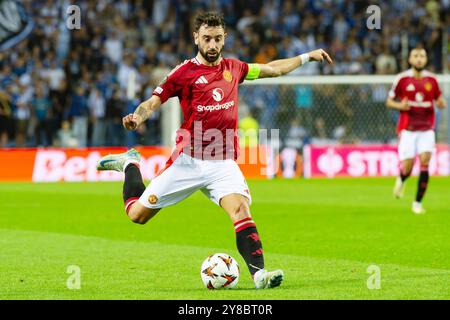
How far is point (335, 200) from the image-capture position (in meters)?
19.2

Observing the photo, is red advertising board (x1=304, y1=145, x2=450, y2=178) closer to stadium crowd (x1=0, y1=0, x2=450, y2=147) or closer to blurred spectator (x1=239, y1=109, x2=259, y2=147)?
stadium crowd (x1=0, y1=0, x2=450, y2=147)

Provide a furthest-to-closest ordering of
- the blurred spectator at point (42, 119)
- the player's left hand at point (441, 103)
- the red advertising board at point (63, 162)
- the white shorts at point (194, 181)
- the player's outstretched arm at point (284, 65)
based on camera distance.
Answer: the blurred spectator at point (42, 119)
the red advertising board at point (63, 162)
the player's left hand at point (441, 103)
the player's outstretched arm at point (284, 65)
the white shorts at point (194, 181)

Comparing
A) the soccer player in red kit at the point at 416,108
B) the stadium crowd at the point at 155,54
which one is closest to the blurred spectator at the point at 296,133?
the stadium crowd at the point at 155,54

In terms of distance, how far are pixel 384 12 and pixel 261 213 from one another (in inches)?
623

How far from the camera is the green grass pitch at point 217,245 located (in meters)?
8.59

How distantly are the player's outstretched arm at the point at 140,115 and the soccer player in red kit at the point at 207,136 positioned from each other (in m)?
0.01

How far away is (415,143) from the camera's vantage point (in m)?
16.6

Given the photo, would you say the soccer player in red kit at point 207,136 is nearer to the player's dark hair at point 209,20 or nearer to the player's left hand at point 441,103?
the player's dark hair at point 209,20

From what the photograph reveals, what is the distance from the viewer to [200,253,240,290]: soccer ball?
28.1 ft

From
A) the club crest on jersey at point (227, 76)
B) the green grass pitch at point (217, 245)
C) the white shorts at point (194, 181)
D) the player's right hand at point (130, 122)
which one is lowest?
the green grass pitch at point (217, 245)

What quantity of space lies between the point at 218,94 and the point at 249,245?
1300 mm

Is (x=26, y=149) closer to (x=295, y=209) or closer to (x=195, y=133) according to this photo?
(x=295, y=209)
